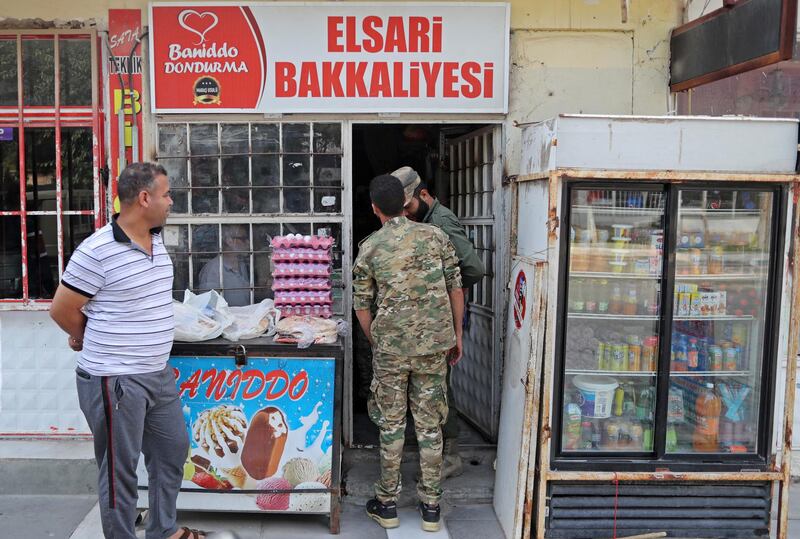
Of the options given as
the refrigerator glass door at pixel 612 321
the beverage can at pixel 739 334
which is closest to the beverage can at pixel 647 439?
the refrigerator glass door at pixel 612 321

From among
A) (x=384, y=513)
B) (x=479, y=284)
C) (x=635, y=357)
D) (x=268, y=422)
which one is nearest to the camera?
Result: (x=268, y=422)

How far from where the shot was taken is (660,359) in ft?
13.3

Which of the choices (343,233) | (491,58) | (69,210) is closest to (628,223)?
(491,58)

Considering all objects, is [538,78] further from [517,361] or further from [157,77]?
[157,77]

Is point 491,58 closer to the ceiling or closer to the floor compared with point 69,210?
closer to the ceiling

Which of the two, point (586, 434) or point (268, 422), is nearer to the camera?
point (268, 422)

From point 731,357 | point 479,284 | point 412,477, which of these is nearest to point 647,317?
point 731,357

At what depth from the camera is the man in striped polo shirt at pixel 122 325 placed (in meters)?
3.29

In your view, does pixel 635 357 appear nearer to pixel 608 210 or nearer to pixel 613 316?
pixel 613 316

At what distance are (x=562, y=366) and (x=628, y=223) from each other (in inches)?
38.3

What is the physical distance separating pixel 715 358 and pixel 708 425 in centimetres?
41

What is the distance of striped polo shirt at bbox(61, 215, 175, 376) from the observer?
3.27 m

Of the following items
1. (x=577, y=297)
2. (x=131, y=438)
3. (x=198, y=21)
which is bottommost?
(x=131, y=438)

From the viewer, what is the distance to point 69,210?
486cm
